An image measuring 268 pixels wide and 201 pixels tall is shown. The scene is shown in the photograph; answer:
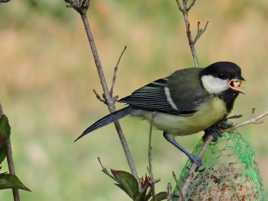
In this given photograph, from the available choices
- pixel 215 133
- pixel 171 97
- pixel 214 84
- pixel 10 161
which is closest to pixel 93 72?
pixel 171 97

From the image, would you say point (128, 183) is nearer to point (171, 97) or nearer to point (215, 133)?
point (215, 133)

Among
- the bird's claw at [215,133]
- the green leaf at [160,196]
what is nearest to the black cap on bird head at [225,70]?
the bird's claw at [215,133]

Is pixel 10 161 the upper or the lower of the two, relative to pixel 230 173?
upper

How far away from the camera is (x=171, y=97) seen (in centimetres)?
341

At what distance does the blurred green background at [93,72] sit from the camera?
18.9 ft

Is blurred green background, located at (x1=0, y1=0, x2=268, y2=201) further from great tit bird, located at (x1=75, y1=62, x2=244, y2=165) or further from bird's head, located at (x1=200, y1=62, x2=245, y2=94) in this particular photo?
bird's head, located at (x1=200, y1=62, x2=245, y2=94)

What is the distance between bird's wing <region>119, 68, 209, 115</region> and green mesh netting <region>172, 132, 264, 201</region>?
887 mm

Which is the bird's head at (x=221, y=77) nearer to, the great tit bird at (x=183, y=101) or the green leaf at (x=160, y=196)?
the great tit bird at (x=183, y=101)

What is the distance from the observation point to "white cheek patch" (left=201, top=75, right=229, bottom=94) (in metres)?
3.18

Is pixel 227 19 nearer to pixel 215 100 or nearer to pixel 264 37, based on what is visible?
pixel 264 37

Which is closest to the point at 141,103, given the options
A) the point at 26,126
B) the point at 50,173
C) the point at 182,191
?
the point at 182,191

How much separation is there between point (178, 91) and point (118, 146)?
265 cm

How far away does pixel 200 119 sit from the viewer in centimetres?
327

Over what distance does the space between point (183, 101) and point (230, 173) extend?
0.95 metres
